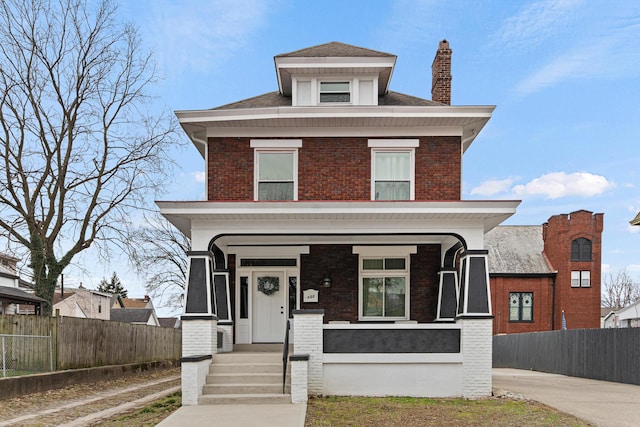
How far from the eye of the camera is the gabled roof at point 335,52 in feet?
51.2

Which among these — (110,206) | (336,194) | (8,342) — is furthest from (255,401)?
(110,206)

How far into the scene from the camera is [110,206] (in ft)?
78.5

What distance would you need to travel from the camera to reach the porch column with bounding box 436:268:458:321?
48.8 ft

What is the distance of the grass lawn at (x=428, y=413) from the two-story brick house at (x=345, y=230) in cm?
66

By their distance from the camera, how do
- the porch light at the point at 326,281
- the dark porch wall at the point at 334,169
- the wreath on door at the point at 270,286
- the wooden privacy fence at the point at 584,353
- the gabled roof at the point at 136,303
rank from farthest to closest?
the gabled roof at the point at 136,303
the wooden privacy fence at the point at 584,353
the wreath on door at the point at 270,286
the porch light at the point at 326,281
the dark porch wall at the point at 334,169

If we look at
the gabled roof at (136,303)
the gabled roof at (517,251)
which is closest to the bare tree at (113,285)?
the gabled roof at (136,303)

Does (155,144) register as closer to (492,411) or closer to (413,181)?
(413,181)

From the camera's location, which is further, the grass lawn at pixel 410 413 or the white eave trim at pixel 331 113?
the white eave trim at pixel 331 113

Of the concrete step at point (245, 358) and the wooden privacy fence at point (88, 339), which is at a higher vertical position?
the concrete step at point (245, 358)

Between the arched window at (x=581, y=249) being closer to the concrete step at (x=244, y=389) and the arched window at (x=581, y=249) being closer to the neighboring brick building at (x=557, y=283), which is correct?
the neighboring brick building at (x=557, y=283)

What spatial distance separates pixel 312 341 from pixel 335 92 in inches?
279

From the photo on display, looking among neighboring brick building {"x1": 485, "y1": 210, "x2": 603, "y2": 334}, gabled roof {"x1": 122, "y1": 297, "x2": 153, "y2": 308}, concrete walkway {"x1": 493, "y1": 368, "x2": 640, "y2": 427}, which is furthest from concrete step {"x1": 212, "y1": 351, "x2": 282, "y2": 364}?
gabled roof {"x1": 122, "y1": 297, "x2": 153, "y2": 308}

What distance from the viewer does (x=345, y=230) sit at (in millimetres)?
12805

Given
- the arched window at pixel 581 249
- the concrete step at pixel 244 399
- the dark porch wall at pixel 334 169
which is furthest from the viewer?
the arched window at pixel 581 249
